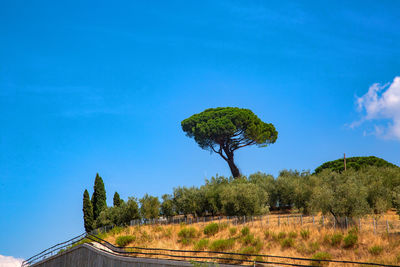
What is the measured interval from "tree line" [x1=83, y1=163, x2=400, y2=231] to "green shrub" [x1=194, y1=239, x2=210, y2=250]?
27.4ft

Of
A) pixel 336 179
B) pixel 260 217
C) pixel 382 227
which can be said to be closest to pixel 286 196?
pixel 336 179

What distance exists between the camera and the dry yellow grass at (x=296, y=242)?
23.4 meters

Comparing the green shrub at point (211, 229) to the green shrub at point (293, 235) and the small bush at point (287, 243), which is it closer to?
the green shrub at point (293, 235)

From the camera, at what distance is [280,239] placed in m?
28.3

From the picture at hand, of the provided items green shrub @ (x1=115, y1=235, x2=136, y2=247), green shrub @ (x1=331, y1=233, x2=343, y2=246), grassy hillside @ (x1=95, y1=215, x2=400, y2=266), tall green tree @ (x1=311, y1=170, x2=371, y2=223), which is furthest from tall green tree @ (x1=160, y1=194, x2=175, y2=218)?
Answer: green shrub @ (x1=331, y1=233, x2=343, y2=246)

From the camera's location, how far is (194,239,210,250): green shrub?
30947 mm

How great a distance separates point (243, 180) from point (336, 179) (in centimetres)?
1213

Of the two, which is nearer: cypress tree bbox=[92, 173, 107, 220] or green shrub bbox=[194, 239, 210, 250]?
green shrub bbox=[194, 239, 210, 250]

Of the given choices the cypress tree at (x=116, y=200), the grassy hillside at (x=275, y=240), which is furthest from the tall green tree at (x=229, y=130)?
the grassy hillside at (x=275, y=240)

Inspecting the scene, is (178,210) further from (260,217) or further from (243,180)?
(260,217)

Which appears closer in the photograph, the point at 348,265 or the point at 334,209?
the point at 348,265

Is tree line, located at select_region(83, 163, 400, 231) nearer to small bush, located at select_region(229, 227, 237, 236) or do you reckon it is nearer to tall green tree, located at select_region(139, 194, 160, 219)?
tall green tree, located at select_region(139, 194, 160, 219)

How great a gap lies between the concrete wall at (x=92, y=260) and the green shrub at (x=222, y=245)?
4.22m

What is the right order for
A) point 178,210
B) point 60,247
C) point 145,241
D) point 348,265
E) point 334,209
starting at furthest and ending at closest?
1. point 178,210
2. point 60,247
3. point 145,241
4. point 334,209
5. point 348,265
